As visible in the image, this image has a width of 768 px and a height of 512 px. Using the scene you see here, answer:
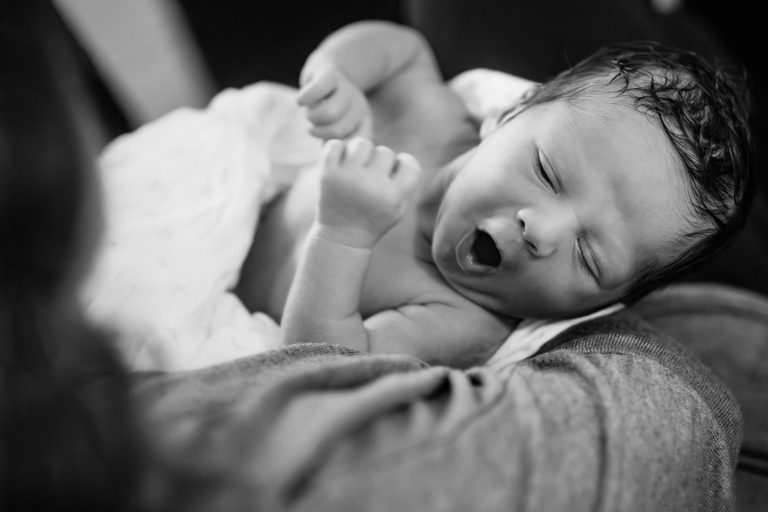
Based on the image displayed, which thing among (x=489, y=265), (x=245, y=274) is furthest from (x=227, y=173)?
(x=489, y=265)

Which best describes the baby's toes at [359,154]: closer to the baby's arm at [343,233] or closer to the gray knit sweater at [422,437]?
the baby's arm at [343,233]

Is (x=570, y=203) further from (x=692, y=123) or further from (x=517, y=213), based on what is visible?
(x=692, y=123)

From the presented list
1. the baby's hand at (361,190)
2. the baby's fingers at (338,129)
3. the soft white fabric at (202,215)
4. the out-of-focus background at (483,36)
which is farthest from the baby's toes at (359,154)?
the out-of-focus background at (483,36)

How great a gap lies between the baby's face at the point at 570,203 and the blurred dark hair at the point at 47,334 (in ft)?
1.81

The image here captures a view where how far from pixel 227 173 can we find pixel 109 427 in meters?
0.68

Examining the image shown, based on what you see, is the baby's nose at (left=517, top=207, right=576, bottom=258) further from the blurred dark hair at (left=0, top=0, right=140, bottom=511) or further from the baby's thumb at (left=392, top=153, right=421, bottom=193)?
the blurred dark hair at (left=0, top=0, right=140, bottom=511)

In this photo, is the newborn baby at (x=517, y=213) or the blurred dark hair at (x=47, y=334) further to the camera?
the newborn baby at (x=517, y=213)

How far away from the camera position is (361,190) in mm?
727

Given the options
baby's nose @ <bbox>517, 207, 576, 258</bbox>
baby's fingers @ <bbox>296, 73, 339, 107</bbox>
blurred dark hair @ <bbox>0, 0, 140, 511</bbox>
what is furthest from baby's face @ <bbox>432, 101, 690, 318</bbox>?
blurred dark hair @ <bbox>0, 0, 140, 511</bbox>

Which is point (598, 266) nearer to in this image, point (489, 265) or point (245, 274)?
point (489, 265)

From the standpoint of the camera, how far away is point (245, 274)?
3.23 ft

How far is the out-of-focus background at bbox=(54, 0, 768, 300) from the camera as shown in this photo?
114 cm

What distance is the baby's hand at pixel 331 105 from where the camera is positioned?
836 mm

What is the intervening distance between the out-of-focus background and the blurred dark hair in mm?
871
